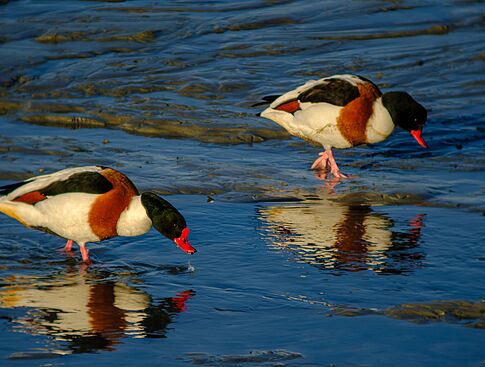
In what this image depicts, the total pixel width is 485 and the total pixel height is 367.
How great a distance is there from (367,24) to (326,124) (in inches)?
265

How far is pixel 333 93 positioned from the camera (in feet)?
37.0

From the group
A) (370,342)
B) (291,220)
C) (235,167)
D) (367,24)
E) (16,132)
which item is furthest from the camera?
(367,24)

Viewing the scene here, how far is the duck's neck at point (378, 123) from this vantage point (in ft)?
37.0

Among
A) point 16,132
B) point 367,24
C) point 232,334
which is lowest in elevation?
point 232,334

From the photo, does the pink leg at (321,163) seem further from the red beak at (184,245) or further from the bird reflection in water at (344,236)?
the red beak at (184,245)

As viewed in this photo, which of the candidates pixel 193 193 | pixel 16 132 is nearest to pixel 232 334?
pixel 193 193

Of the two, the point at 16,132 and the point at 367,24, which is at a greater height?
the point at 367,24

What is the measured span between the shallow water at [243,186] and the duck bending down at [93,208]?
0.29 m

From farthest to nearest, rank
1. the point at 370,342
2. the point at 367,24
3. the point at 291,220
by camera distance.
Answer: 1. the point at 367,24
2. the point at 291,220
3. the point at 370,342

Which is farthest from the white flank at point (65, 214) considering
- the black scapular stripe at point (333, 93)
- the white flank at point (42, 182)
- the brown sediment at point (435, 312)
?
the black scapular stripe at point (333, 93)

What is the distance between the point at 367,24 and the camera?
17594mm

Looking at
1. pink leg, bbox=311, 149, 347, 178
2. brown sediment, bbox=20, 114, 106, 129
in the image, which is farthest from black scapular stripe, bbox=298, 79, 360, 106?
brown sediment, bbox=20, 114, 106, 129

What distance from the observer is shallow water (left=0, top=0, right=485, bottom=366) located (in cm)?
667

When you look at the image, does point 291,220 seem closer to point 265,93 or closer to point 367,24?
point 265,93
